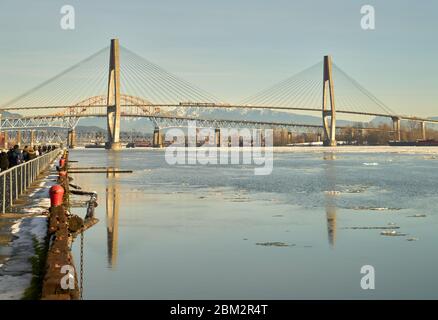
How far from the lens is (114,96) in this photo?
146m

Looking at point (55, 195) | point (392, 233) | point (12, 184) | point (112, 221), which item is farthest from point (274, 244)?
point (12, 184)

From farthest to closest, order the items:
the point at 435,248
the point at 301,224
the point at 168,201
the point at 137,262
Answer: the point at 168,201 < the point at 301,224 < the point at 435,248 < the point at 137,262

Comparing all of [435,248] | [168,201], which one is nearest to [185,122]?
[168,201]

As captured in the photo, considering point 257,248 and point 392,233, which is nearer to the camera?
point 257,248

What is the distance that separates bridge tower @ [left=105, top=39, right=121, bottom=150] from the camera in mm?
142250

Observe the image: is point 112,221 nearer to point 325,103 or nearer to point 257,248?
point 257,248

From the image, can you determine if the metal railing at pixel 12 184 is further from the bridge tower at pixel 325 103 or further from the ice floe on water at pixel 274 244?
the bridge tower at pixel 325 103

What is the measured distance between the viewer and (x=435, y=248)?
1580cm

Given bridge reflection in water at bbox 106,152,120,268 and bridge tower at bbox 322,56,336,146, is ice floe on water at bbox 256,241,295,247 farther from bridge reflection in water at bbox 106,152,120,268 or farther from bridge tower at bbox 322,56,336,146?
bridge tower at bbox 322,56,336,146

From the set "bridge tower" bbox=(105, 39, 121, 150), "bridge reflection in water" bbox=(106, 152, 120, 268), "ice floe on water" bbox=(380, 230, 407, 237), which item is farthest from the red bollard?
"bridge tower" bbox=(105, 39, 121, 150)
